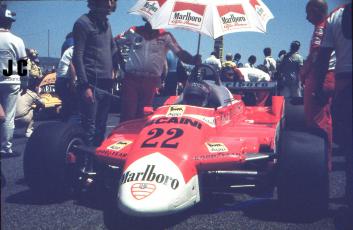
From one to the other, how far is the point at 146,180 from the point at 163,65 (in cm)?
257

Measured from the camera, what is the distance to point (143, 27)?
567cm

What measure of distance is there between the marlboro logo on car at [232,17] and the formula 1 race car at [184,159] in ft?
2.66

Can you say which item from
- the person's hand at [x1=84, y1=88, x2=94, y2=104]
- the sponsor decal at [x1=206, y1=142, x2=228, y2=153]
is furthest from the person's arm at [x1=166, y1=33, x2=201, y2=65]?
the sponsor decal at [x1=206, y1=142, x2=228, y2=153]

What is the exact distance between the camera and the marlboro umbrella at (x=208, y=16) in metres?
5.38

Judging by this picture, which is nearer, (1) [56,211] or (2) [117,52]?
(1) [56,211]

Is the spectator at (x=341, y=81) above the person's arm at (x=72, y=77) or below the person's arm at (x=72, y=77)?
above

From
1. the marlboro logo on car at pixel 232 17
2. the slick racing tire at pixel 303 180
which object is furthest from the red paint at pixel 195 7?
the slick racing tire at pixel 303 180

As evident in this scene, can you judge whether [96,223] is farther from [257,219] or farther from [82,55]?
[82,55]

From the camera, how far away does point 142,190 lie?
3.43 meters

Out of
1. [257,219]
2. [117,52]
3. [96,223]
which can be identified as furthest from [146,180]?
[117,52]

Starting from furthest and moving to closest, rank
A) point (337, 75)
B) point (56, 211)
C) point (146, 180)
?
1. point (56, 211)
2. point (146, 180)
3. point (337, 75)

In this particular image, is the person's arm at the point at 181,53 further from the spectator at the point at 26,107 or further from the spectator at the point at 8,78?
the spectator at the point at 26,107

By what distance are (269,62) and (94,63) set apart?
8522 mm

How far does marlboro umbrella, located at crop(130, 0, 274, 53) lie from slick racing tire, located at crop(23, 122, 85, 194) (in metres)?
1.69
